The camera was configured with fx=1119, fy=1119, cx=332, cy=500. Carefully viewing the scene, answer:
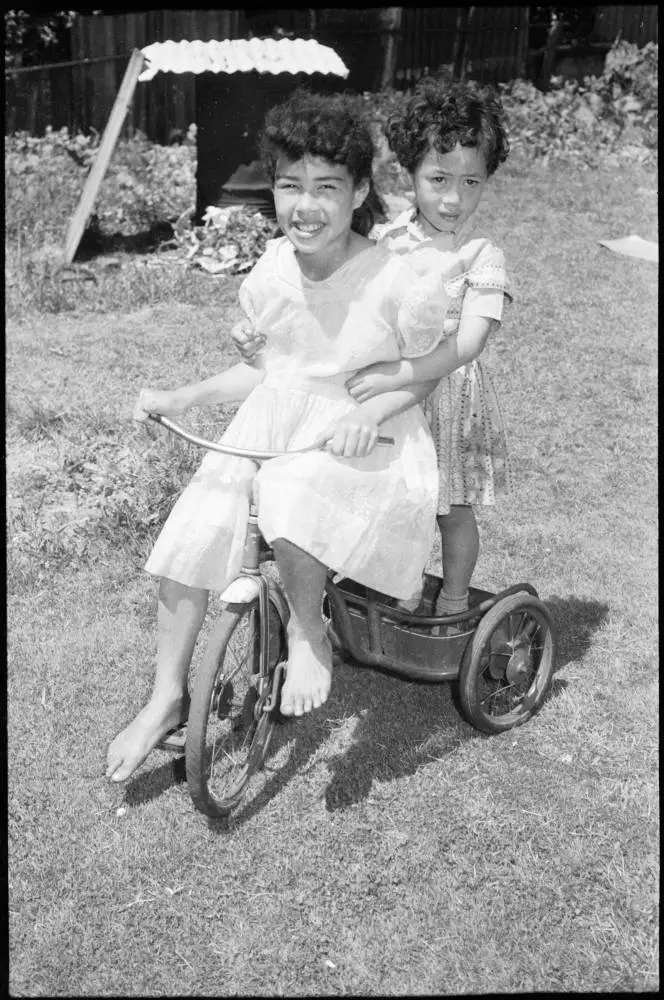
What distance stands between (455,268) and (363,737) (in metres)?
1.55

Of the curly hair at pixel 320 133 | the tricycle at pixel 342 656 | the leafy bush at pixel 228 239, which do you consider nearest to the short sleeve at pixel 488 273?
the curly hair at pixel 320 133

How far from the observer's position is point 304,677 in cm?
308

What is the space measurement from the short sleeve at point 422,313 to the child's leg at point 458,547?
850mm

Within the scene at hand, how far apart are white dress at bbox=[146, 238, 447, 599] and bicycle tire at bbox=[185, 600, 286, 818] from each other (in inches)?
8.5

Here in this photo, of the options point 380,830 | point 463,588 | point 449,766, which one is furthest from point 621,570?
point 380,830

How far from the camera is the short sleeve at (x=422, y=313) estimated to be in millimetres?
3023

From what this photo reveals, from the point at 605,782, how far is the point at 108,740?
5.19 feet

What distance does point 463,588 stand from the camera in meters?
3.84

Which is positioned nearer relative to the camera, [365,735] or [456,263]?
[456,263]

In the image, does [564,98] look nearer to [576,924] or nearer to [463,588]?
[463,588]

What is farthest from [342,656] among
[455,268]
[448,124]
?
[448,124]

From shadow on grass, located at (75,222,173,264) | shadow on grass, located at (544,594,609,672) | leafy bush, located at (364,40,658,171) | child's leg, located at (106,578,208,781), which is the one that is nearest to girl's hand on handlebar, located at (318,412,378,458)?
child's leg, located at (106,578,208,781)

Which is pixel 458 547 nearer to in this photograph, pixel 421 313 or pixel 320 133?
pixel 421 313

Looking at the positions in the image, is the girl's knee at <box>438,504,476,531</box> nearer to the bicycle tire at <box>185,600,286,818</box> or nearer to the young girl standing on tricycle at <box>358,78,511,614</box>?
the young girl standing on tricycle at <box>358,78,511,614</box>
